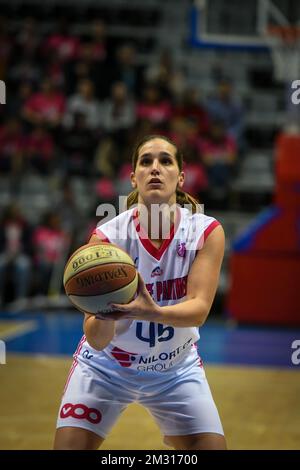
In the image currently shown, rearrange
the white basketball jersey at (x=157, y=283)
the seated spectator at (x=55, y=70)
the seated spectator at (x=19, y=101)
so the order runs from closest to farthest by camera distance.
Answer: the white basketball jersey at (x=157, y=283), the seated spectator at (x=19, y=101), the seated spectator at (x=55, y=70)

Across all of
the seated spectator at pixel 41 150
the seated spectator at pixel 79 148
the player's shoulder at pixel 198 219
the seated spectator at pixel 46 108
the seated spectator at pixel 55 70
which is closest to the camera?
the player's shoulder at pixel 198 219

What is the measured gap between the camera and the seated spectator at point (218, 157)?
14.6 m

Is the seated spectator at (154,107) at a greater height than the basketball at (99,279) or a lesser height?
greater

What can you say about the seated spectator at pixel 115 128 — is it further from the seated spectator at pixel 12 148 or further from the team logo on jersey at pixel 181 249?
the team logo on jersey at pixel 181 249

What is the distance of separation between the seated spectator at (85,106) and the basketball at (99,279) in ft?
40.5

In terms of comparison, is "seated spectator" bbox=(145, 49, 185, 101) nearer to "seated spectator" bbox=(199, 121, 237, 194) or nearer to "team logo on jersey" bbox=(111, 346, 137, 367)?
"seated spectator" bbox=(199, 121, 237, 194)

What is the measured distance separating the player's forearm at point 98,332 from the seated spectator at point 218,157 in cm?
1117

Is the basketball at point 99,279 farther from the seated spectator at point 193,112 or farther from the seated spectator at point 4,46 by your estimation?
the seated spectator at point 4,46

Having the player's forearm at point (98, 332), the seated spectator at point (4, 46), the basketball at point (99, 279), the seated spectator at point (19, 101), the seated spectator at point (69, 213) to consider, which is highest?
the seated spectator at point (4, 46)

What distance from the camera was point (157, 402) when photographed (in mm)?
3736

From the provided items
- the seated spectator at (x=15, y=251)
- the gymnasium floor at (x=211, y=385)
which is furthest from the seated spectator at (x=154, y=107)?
the gymnasium floor at (x=211, y=385)

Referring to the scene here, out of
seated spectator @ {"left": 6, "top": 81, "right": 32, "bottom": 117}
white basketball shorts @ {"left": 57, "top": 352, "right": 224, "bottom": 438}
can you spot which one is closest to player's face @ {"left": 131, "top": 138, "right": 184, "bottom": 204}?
white basketball shorts @ {"left": 57, "top": 352, "right": 224, "bottom": 438}

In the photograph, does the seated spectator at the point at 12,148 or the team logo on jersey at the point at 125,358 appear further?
the seated spectator at the point at 12,148
